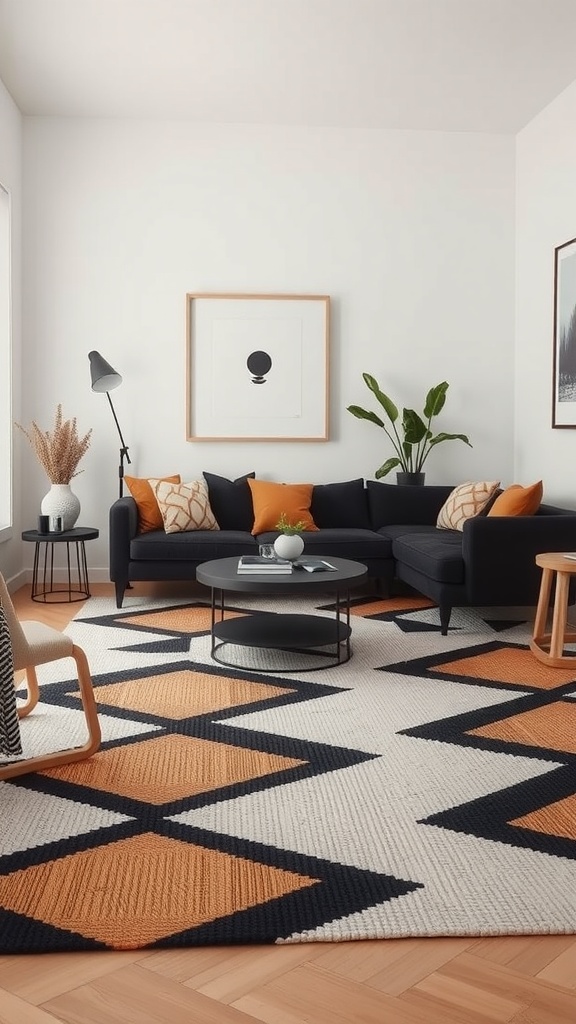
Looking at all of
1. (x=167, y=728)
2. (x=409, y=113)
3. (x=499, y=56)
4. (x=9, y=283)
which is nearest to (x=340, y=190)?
(x=409, y=113)

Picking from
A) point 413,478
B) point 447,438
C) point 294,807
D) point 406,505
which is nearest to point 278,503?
point 406,505

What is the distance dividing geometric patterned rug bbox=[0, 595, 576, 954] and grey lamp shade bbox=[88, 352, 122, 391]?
2.32m

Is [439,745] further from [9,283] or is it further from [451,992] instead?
[9,283]

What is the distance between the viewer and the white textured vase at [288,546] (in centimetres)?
485

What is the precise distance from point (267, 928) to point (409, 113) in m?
5.73

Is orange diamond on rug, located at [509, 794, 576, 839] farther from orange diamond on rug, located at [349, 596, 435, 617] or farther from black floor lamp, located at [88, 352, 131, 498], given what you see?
black floor lamp, located at [88, 352, 131, 498]

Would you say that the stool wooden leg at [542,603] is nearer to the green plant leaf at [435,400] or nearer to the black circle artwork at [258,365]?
the green plant leaf at [435,400]

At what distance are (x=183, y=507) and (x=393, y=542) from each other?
1.29 meters

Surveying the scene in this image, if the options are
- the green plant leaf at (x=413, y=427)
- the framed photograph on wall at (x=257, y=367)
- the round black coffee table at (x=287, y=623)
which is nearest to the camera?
the round black coffee table at (x=287, y=623)

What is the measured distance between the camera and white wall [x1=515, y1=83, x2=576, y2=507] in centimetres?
616

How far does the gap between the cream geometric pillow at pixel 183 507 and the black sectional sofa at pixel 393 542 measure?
0.21 feet

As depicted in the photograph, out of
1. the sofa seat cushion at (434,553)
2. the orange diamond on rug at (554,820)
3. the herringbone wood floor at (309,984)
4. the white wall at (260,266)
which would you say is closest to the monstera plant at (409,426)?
the white wall at (260,266)

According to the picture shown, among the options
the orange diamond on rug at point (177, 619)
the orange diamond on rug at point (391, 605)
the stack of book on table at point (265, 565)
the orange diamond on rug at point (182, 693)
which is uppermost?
the stack of book on table at point (265, 565)

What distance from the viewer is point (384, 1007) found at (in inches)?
72.6
